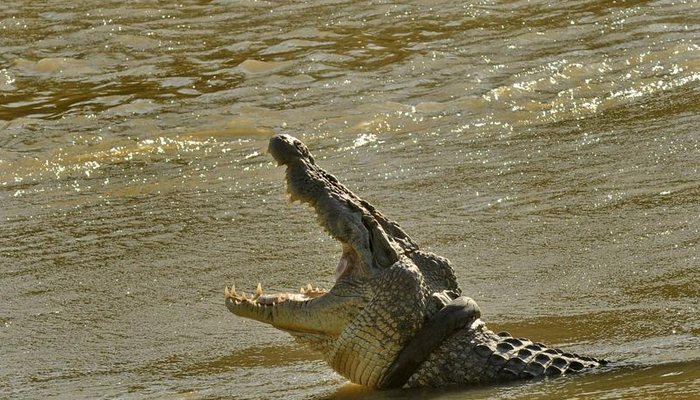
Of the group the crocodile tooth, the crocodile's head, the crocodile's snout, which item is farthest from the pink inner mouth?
the crocodile tooth

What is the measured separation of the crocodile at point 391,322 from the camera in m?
4.43

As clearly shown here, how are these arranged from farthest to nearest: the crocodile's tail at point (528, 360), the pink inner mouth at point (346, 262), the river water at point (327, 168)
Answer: the river water at point (327, 168), the pink inner mouth at point (346, 262), the crocodile's tail at point (528, 360)

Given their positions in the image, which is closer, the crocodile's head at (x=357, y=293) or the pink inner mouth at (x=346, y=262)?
the crocodile's head at (x=357, y=293)

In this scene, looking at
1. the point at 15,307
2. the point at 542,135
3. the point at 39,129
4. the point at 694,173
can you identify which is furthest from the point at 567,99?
the point at 15,307

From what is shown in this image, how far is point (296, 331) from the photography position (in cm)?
460

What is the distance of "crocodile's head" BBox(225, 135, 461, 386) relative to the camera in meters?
4.44

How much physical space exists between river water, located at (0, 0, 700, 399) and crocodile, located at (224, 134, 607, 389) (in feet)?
0.47

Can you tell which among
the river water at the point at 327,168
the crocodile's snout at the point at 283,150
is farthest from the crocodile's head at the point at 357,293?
the river water at the point at 327,168

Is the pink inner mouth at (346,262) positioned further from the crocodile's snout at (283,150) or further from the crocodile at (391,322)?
the crocodile's snout at (283,150)

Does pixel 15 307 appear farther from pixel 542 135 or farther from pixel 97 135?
pixel 542 135

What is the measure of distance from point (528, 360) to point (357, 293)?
69 cm

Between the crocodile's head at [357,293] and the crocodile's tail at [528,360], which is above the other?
the crocodile's head at [357,293]

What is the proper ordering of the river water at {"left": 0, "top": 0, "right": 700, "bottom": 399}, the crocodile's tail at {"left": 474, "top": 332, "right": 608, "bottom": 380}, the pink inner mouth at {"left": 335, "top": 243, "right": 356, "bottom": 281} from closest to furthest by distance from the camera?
the crocodile's tail at {"left": 474, "top": 332, "right": 608, "bottom": 380}
the pink inner mouth at {"left": 335, "top": 243, "right": 356, "bottom": 281}
the river water at {"left": 0, "top": 0, "right": 700, "bottom": 399}

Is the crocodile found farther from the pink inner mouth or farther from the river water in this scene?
the river water
